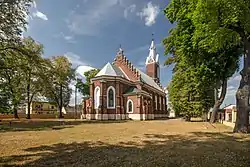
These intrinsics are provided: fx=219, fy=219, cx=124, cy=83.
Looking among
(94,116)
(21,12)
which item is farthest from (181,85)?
(21,12)

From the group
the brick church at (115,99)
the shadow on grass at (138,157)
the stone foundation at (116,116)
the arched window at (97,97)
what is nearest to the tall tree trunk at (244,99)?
the shadow on grass at (138,157)

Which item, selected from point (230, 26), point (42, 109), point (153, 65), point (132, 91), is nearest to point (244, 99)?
point (230, 26)

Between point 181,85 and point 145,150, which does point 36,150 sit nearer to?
point 145,150

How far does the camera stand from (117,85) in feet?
133

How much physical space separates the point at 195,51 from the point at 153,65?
48.6 meters

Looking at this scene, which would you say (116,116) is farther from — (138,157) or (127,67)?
(138,157)

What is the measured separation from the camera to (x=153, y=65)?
225 ft

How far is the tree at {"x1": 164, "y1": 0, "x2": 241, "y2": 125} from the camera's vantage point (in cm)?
1806

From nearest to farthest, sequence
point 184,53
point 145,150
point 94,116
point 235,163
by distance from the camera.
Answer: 1. point 235,163
2. point 145,150
3. point 184,53
4. point 94,116

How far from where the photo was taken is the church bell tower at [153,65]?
68.8 meters

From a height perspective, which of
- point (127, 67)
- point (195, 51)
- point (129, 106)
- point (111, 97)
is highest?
point (127, 67)

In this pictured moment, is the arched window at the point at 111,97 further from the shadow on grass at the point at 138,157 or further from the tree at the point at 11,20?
the shadow on grass at the point at 138,157

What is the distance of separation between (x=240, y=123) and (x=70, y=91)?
163 ft

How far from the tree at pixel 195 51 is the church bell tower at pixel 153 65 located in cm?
4064
